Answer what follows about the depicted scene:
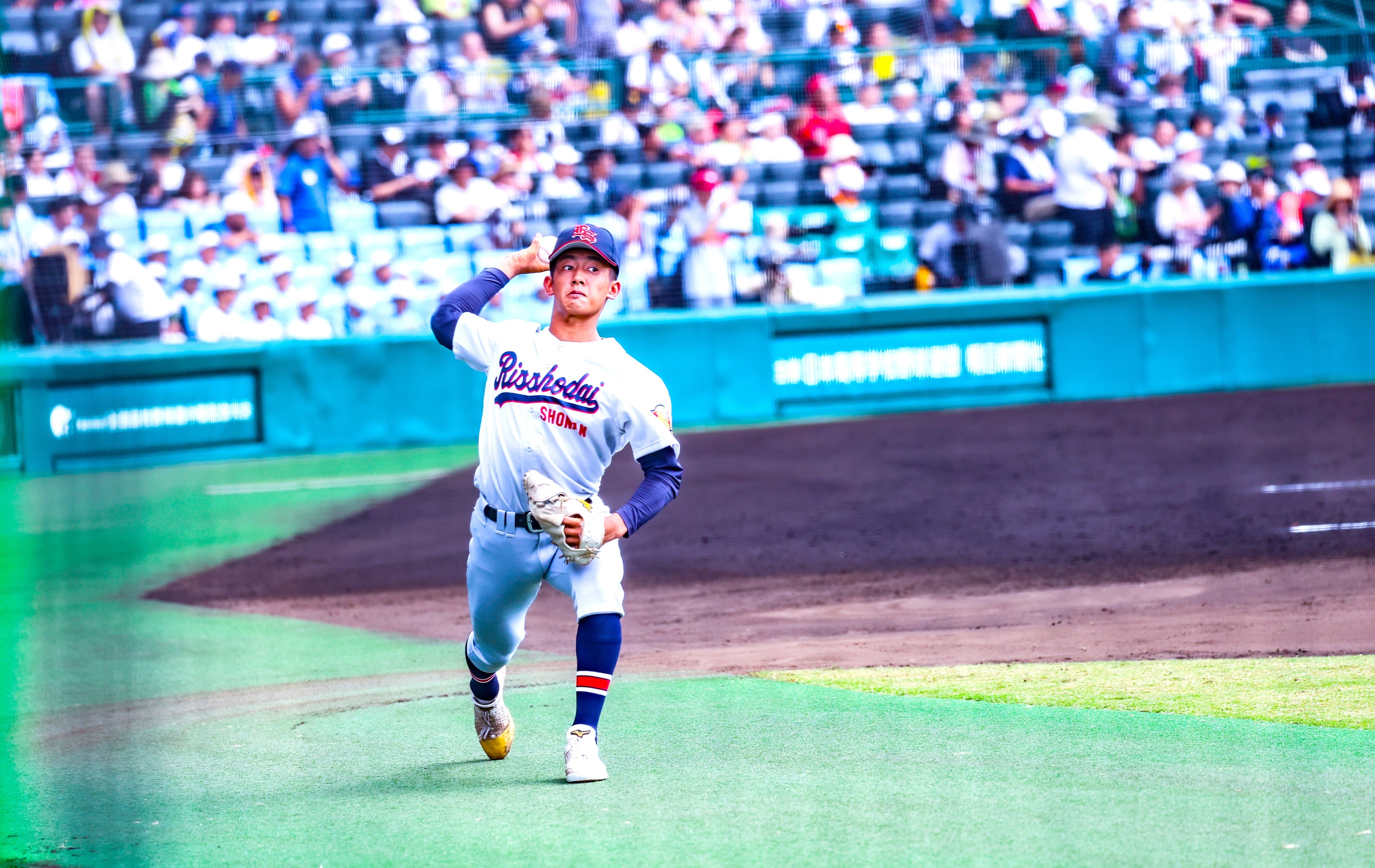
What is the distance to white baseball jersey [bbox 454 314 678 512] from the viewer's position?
4.97 meters

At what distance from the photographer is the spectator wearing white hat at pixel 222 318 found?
14859mm

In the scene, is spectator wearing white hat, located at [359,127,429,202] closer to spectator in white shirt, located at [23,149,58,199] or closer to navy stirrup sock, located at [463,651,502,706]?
spectator in white shirt, located at [23,149,58,199]

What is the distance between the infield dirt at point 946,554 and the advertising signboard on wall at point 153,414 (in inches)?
107

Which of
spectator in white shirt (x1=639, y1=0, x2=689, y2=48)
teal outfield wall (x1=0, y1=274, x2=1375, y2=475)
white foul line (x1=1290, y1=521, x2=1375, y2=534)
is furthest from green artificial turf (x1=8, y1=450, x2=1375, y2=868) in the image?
spectator in white shirt (x1=639, y1=0, x2=689, y2=48)

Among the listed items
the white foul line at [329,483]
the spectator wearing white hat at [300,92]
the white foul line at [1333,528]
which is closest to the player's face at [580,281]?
the white foul line at [1333,528]

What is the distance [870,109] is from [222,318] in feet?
24.6

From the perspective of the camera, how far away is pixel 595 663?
16.4ft

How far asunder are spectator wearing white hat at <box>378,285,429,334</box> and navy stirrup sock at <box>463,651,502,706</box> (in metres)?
10.4

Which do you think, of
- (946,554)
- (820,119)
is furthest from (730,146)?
(946,554)

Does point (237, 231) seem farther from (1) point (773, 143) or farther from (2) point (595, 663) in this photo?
(2) point (595, 663)

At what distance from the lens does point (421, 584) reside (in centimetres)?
952

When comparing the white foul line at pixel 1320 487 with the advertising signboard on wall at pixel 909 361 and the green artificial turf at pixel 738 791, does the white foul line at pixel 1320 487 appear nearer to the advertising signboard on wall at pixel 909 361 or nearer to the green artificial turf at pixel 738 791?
the advertising signboard on wall at pixel 909 361

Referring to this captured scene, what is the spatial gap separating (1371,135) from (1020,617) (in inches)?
514

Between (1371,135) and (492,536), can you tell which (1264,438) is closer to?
(1371,135)
